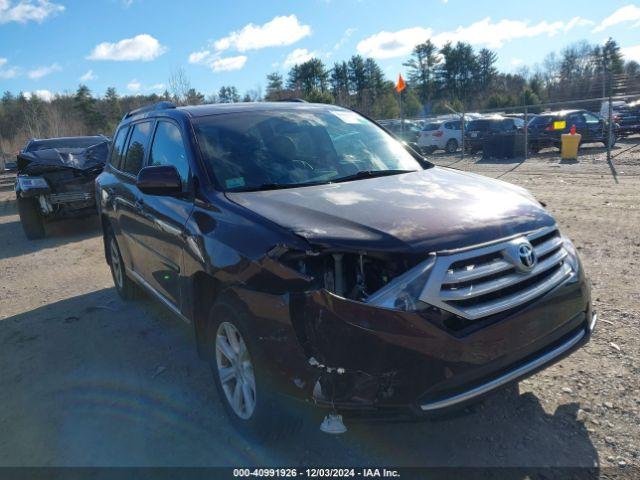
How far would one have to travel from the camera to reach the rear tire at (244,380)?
8.33 ft

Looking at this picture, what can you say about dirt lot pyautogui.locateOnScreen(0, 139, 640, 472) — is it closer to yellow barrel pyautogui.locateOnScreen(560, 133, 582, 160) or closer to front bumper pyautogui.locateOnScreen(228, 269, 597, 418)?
front bumper pyautogui.locateOnScreen(228, 269, 597, 418)

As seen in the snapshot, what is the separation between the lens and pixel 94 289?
632 centimetres

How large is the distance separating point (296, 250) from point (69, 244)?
26.5ft

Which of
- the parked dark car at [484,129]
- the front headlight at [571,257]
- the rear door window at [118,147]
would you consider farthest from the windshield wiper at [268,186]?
the parked dark car at [484,129]

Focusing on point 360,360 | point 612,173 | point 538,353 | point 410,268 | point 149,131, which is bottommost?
point 612,173

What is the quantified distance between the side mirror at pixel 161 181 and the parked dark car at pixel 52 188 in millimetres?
7142

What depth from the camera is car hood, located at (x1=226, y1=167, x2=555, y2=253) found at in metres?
2.36

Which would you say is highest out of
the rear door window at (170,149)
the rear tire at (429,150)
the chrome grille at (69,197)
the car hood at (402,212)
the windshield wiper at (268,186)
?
the rear door window at (170,149)

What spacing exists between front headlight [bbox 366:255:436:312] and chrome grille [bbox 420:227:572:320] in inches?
1.1

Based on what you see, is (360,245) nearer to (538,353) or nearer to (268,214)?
(268,214)

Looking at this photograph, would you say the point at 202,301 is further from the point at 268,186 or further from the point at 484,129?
the point at 484,129

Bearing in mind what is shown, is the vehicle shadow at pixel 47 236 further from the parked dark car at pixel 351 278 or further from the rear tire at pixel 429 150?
the rear tire at pixel 429 150

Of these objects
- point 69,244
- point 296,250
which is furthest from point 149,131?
point 69,244

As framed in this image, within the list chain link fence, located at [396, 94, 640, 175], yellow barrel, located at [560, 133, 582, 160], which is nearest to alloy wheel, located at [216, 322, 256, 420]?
chain link fence, located at [396, 94, 640, 175]
